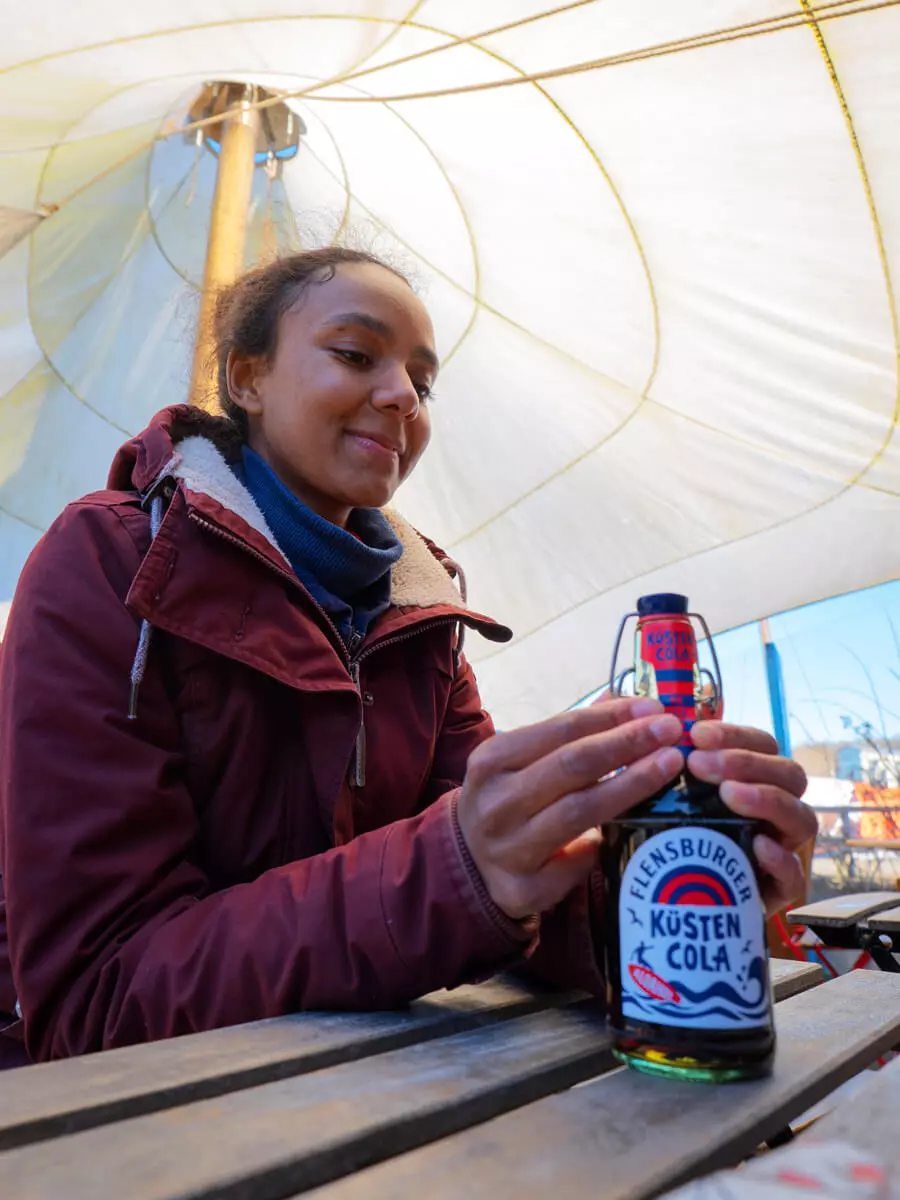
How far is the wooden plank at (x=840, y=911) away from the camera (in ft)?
7.27

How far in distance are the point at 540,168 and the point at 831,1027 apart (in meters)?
4.29

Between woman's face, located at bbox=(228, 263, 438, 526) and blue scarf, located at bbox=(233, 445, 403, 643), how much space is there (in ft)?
0.20

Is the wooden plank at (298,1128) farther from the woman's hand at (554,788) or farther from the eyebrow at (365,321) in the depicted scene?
the eyebrow at (365,321)

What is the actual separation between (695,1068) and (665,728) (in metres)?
0.22

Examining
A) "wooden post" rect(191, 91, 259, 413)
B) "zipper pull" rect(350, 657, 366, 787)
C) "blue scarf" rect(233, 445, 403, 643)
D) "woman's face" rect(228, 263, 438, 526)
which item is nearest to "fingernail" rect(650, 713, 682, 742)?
"zipper pull" rect(350, 657, 366, 787)

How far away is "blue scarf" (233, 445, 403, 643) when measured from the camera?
125 cm

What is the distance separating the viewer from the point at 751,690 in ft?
19.2

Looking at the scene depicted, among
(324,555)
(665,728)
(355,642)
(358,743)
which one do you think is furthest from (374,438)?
(665,728)

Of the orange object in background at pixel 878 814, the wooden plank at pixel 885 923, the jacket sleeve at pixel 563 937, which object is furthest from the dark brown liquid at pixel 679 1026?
the orange object in background at pixel 878 814

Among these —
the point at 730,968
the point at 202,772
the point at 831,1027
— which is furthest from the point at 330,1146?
the point at 202,772

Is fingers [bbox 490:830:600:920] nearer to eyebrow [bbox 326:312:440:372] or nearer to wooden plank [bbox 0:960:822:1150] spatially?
wooden plank [bbox 0:960:822:1150]

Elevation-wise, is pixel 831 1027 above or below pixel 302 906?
below

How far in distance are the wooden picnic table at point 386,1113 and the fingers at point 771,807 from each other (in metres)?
0.16

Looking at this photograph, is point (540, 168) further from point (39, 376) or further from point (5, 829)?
point (5, 829)
